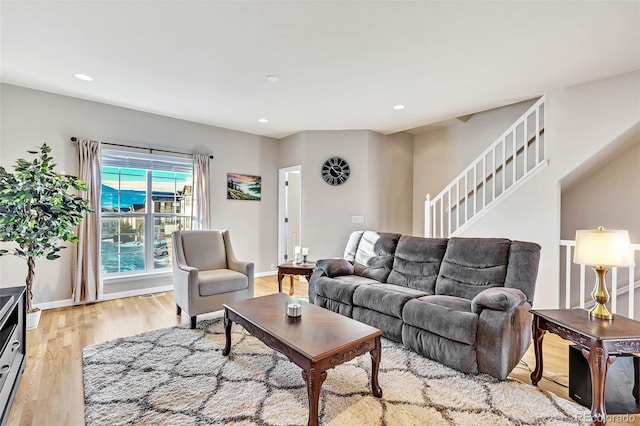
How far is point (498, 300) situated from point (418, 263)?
1.05 m

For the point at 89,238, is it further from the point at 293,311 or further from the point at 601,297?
the point at 601,297

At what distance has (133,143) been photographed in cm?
432

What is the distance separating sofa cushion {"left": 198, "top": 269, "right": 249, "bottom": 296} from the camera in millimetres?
3133

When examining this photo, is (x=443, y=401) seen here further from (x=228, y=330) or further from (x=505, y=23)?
(x=505, y=23)

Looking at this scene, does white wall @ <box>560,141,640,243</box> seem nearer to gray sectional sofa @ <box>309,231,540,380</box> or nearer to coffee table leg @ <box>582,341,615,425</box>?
gray sectional sofa @ <box>309,231,540,380</box>

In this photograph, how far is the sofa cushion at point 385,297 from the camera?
2.64 m

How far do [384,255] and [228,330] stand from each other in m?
1.89

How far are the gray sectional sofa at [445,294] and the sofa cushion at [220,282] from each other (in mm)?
838

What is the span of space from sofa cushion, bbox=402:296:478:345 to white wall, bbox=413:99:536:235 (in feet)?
10.4

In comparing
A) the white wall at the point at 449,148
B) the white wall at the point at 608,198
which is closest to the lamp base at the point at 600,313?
the white wall at the point at 608,198

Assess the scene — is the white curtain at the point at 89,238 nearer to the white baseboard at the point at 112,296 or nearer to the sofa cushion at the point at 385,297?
the white baseboard at the point at 112,296

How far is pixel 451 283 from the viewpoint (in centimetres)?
281

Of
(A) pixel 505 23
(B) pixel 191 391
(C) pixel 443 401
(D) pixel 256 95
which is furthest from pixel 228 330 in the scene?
(A) pixel 505 23

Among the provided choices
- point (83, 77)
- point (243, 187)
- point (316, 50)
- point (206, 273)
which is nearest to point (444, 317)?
point (316, 50)
